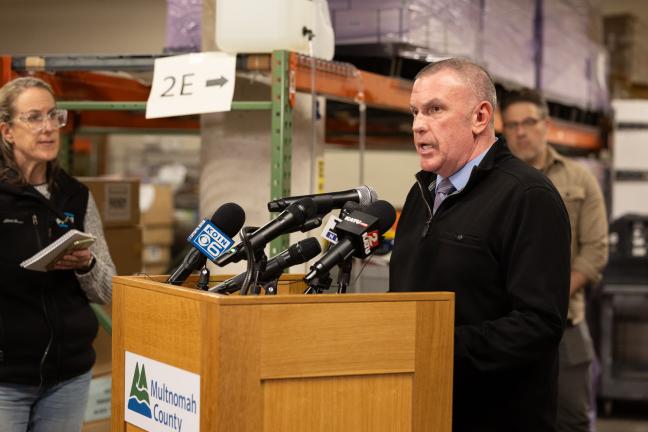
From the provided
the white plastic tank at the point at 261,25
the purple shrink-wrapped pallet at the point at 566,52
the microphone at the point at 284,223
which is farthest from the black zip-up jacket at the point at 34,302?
the purple shrink-wrapped pallet at the point at 566,52

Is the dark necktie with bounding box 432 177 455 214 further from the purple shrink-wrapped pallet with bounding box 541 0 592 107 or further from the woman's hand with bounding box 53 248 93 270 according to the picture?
the purple shrink-wrapped pallet with bounding box 541 0 592 107

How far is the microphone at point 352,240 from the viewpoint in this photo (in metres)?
1.83

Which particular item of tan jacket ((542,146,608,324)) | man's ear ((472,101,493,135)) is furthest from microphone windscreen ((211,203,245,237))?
tan jacket ((542,146,608,324))

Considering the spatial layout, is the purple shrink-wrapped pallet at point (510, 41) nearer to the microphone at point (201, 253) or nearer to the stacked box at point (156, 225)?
the microphone at point (201, 253)

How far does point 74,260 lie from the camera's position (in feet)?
9.76

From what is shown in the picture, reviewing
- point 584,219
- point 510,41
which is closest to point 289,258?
point 584,219

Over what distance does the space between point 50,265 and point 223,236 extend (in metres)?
1.24

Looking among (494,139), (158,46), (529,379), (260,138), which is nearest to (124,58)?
(260,138)

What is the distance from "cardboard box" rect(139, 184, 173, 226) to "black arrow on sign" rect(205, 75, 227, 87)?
634cm

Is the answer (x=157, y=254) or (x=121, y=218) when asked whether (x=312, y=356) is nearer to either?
(x=121, y=218)

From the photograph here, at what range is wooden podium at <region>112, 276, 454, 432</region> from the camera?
1.61 m

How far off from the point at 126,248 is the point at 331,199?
2.90 meters

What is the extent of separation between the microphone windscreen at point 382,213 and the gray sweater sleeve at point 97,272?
141cm

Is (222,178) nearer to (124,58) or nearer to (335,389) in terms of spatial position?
(124,58)
